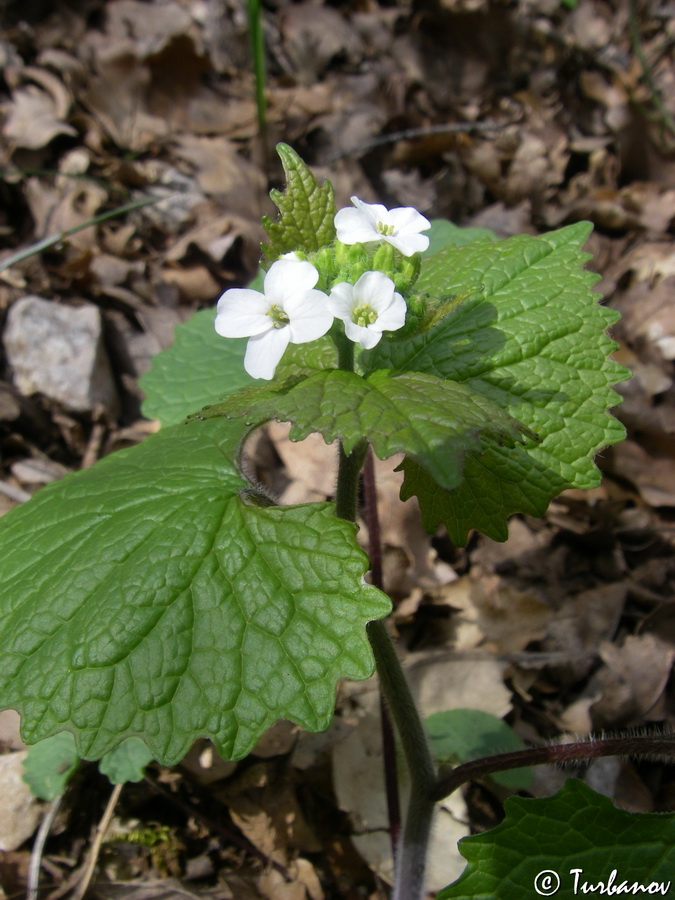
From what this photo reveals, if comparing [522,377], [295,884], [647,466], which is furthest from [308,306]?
[647,466]

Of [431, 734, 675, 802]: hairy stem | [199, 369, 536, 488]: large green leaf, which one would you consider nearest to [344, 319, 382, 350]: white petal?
[199, 369, 536, 488]: large green leaf

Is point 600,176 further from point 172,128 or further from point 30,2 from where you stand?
point 30,2

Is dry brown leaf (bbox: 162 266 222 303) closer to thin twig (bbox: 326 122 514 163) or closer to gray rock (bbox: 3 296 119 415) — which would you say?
gray rock (bbox: 3 296 119 415)

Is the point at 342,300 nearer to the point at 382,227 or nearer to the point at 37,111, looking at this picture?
the point at 382,227

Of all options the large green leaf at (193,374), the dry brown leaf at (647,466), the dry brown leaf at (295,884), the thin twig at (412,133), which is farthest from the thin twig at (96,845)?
the thin twig at (412,133)

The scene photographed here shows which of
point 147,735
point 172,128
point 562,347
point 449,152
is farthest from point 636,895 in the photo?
point 172,128
